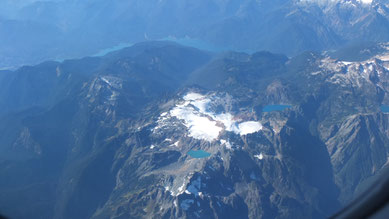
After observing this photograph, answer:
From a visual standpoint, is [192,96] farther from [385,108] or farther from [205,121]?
[385,108]

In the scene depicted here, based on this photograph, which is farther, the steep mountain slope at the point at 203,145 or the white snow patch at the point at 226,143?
the white snow patch at the point at 226,143

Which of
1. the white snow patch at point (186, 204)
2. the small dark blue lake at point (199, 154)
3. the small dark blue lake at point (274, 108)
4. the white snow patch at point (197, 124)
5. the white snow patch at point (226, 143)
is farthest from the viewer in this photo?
the small dark blue lake at point (274, 108)

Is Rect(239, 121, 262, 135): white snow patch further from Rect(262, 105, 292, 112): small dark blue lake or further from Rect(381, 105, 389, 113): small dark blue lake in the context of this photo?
Rect(381, 105, 389, 113): small dark blue lake

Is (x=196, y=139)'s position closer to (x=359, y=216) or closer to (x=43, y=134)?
(x=43, y=134)

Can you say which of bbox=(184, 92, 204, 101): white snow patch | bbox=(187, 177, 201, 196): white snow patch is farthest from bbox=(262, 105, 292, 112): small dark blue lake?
bbox=(187, 177, 201, 196): white snow patch

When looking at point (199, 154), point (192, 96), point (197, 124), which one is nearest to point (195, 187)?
point (199, 154)

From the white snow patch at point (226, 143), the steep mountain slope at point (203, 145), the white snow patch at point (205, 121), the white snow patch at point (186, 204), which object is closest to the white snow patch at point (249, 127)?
the white snow patch at point (205, 121)

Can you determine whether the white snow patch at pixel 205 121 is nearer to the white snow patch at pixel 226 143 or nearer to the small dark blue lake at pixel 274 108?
the white snow patch at pixel 226 143

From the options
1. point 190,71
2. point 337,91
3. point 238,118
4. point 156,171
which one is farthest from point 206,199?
point 190,71
